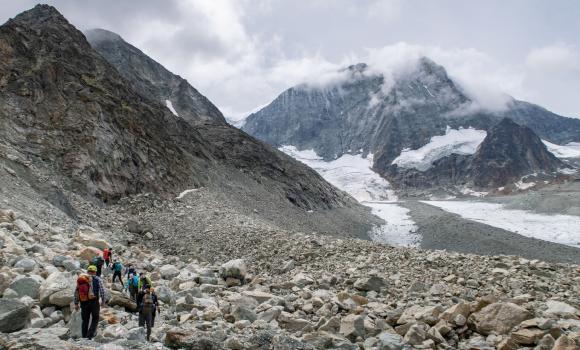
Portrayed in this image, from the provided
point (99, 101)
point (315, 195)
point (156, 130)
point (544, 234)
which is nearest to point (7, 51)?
point (99, 101)

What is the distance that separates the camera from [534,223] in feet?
258

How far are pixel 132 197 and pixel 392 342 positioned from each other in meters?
32.6

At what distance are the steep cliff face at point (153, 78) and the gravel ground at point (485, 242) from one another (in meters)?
52.7

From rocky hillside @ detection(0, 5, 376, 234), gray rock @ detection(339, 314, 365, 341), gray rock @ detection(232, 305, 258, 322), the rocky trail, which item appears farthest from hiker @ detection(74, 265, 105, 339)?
rocky hillside @ detection(0, 5, 376, 234)

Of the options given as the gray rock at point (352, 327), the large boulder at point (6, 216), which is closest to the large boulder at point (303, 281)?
the gray rock at point (352, 327)

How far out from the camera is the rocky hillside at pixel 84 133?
34.5 m

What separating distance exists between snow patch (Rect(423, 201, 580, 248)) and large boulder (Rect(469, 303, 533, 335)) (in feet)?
198

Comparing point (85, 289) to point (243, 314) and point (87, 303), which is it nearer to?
point (87, 303)

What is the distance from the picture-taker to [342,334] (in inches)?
395

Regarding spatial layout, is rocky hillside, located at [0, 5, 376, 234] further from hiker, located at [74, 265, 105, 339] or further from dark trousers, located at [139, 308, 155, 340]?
hiker, located at [74, 265, 105, 339]

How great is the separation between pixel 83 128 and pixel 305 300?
108 ft

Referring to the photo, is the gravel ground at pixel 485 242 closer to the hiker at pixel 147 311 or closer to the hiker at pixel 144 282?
the hiker at pixel 144 282

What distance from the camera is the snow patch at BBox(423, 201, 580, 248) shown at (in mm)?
65812

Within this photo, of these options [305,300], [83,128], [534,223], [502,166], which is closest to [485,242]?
[534,223]
